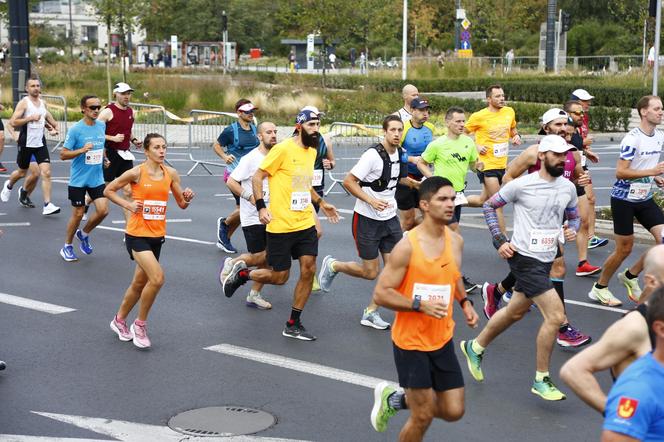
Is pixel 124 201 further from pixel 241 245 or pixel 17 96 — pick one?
pixel 17 96

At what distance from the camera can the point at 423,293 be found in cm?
627

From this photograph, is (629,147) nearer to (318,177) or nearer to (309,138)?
(309,138)

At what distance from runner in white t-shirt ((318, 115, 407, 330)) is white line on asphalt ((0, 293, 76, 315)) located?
2910mm

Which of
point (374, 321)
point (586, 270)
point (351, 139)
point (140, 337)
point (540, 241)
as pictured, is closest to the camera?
point (540, 241)

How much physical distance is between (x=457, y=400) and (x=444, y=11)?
67299 mm

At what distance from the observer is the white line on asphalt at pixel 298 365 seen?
26.8 feet

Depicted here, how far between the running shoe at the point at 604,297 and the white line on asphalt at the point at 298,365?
→ 11.0 ft

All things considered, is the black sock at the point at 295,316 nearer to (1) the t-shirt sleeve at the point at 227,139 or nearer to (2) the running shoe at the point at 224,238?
(2) the running shoe at the point at 224,238

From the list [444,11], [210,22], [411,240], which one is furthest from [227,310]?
[210,22]

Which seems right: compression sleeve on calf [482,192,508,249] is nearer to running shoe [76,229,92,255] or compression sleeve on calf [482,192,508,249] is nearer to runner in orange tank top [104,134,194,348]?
runner in orange tank top [104,134,194,348]

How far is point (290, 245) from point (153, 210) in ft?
4.04

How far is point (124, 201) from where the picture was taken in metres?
9.34

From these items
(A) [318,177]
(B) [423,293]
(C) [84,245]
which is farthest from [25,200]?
(B) [423,293]

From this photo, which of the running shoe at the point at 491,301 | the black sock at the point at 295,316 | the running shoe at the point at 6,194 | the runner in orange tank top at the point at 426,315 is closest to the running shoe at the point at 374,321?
the black sock at the point at 295,316
